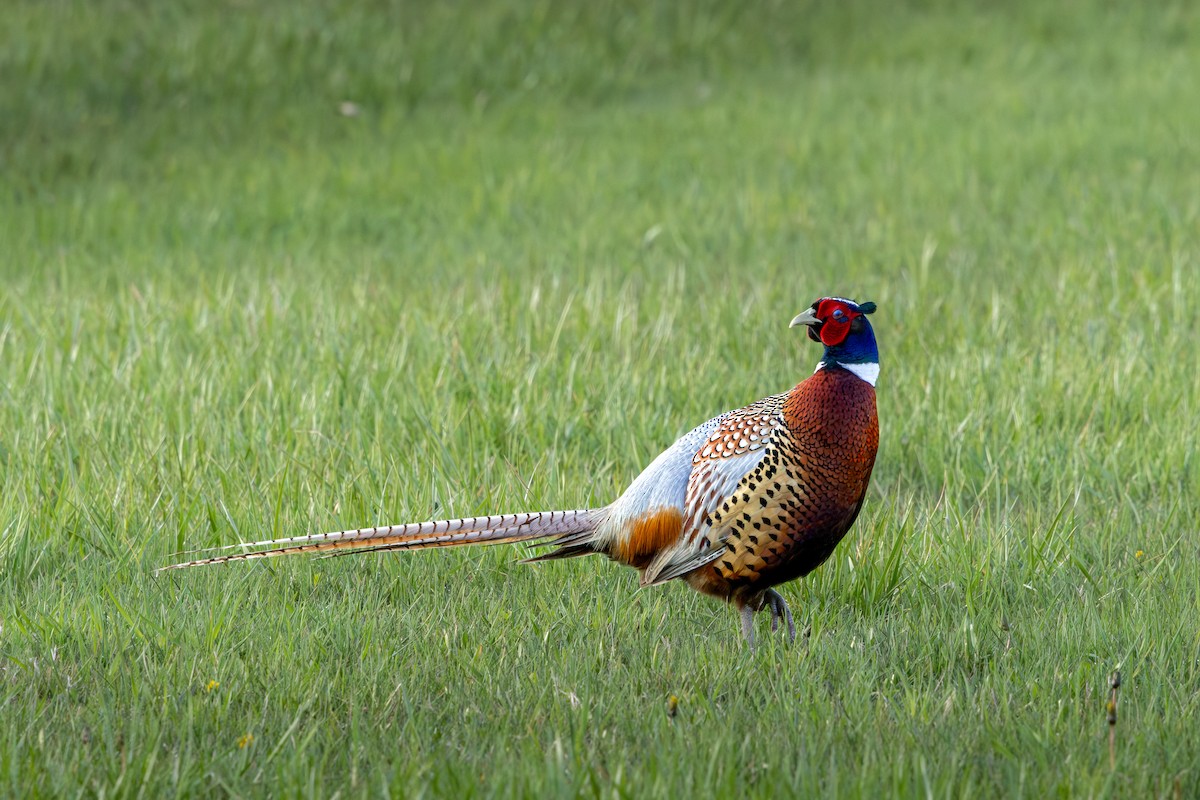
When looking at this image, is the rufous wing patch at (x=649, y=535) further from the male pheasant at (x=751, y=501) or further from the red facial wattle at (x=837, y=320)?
the red facial wattle at (x=837, y=320)

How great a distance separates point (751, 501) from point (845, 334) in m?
0.48

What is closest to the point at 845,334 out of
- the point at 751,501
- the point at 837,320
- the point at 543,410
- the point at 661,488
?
the point at 837,320

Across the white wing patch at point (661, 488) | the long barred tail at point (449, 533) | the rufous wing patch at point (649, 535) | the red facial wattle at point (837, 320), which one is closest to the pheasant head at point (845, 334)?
the red facial wattle at point (837, 320)

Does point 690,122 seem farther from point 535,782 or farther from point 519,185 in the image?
point 535,782

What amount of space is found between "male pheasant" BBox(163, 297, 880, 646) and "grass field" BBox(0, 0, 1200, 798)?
19 centimetres

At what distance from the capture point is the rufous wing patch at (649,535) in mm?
3406

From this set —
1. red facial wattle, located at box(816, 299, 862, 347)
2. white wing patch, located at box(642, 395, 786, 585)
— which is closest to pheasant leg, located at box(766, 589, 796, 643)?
white wing patch, located at box(642, 395, 786, 585)

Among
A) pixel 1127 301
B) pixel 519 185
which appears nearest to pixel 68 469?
pixel 1127 301

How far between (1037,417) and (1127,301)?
5.46 ft

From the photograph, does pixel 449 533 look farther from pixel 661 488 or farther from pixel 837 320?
pixel 837 320

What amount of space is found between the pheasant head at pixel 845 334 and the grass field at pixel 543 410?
0.64 meters

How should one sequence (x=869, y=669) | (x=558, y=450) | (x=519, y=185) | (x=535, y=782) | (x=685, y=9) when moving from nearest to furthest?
(x=535, y=782), (x=869, y=669), (x=558, y=450), (x=519, y=185), (x=685, y=9)

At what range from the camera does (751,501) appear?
3287mm

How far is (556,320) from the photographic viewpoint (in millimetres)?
6168
